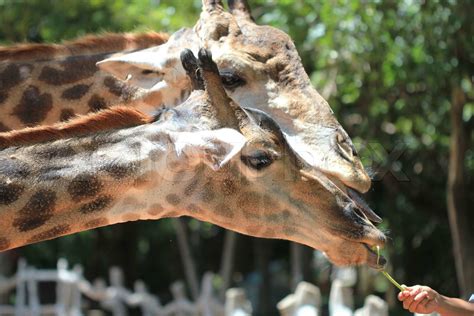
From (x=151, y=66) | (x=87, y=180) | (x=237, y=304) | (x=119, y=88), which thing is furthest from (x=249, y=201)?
(x=237, y=304)

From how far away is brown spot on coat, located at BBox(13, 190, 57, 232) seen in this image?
13.3ft

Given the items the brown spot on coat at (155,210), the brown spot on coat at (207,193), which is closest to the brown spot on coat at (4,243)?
the brown spot on coat at (155,210)

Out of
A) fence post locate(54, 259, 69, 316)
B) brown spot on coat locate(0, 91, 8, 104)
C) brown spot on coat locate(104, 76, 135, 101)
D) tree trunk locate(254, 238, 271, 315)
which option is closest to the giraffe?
brown spot on coat locate(104, 76, 135, 101)

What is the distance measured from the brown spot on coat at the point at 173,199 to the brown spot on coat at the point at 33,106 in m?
2.46

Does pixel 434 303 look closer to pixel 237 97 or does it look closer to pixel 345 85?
pixel 237 97

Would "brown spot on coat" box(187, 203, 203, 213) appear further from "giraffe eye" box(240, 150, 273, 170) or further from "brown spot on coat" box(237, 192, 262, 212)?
"giraffe eye" box(240, 150, 273, 170)

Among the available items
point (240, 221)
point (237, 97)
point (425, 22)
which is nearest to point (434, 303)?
point (240, 221)

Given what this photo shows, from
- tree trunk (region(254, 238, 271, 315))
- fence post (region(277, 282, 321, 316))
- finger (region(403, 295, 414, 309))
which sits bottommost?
tree trunk (region(254, 238, 271, 315))

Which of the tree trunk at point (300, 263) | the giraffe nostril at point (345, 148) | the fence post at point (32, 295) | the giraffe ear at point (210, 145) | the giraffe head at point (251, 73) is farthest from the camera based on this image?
the tree trunk at point (300, 263)

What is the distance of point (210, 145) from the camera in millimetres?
4094

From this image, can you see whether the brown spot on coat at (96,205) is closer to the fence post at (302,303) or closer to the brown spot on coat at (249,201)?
the brown spot on coat at (249,201)

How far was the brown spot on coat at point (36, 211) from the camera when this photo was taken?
4062mm

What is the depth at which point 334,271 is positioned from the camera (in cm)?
1648

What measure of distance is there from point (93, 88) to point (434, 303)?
10.7 ft
